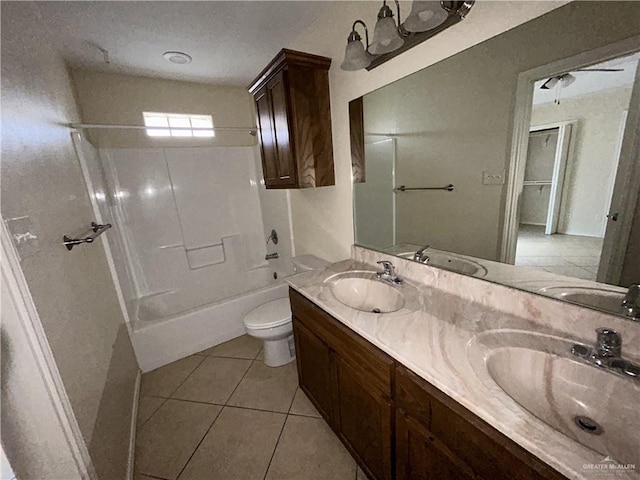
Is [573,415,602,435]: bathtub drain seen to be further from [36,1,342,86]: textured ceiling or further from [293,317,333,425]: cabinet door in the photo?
[36,1,342,86]: textured ceiling

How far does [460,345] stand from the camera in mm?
764

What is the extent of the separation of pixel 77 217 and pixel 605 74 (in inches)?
87.5

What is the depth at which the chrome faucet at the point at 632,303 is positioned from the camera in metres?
0.68

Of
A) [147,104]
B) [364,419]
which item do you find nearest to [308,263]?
[364,419]

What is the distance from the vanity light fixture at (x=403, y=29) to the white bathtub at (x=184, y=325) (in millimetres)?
1877

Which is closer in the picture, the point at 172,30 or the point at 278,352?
the point at 172,30

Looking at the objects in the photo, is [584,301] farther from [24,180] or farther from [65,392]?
[24,180]

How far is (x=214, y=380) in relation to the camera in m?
1.81

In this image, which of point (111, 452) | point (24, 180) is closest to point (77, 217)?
point (24, 180)

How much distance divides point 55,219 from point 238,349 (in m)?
1.56

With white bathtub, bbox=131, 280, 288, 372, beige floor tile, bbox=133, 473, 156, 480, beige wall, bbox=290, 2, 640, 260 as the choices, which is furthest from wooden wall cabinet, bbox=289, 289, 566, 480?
white bathtub, bbox=131, 280, 288, 372

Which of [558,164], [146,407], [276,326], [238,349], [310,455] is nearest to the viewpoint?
[558,164]

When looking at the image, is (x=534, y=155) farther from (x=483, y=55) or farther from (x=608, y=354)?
(x=608, y=354)

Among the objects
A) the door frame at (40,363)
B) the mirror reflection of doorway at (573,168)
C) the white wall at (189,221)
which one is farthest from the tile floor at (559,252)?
the white wall at (189,221)
